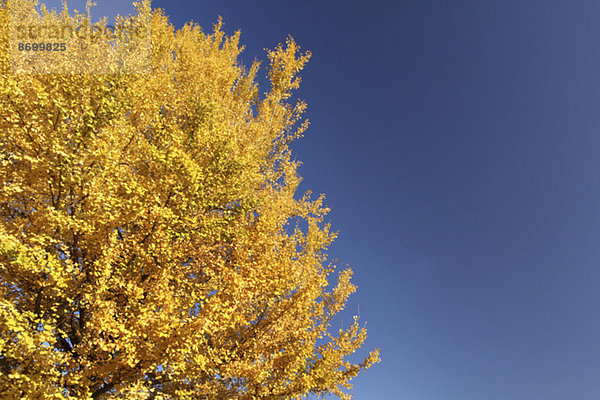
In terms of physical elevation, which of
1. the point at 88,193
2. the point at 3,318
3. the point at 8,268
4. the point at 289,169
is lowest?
the point at 3,318

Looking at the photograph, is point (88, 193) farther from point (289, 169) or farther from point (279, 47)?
point (279, 47)

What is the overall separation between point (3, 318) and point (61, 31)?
991 cm

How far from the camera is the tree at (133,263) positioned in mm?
5648

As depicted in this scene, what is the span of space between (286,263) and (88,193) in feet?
18.8


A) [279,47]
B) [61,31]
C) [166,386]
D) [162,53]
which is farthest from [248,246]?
[279,47]

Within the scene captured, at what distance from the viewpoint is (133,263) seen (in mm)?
6879

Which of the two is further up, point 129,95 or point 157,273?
point 129,95

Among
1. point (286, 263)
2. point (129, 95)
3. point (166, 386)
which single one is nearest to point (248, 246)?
point (286, 263)

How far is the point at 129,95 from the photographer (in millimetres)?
7113

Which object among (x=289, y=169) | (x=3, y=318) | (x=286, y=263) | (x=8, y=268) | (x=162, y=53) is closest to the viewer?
(x=3, y=318)

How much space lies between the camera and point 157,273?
737 centimetres

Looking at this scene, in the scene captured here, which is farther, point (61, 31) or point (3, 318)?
point (61, 31)

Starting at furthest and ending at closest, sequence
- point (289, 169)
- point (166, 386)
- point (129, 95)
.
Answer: point (289, 169), point (166, 386), point (129, 95)

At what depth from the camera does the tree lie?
5648 millimetres
